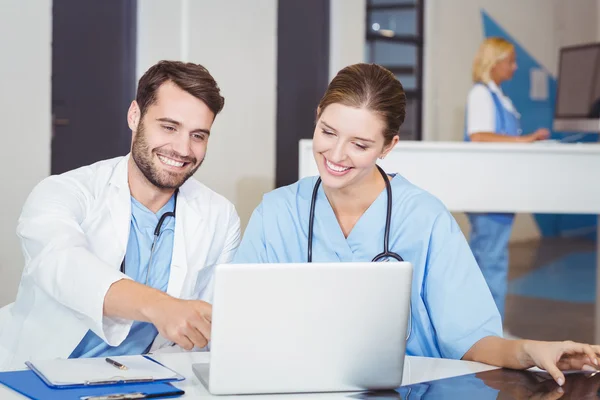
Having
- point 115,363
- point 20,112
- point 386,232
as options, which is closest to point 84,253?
point 115,363

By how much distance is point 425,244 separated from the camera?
1.77 meters

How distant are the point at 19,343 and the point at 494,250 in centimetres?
279

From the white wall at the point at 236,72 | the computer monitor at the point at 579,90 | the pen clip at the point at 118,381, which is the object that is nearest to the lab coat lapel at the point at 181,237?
the pen clip at the point at 118,381

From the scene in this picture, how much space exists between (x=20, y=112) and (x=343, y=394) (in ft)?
7.10

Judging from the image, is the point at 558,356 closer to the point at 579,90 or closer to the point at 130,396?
the point at 130,396

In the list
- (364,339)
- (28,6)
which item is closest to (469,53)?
(28,6)

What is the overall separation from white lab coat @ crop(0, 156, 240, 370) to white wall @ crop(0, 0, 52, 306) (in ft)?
3.53

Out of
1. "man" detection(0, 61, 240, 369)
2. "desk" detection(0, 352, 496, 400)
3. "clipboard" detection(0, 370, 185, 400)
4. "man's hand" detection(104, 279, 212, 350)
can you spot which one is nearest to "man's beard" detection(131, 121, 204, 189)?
"man" detection(0, 61, 240, 369)

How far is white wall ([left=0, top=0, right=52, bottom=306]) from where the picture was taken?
9.78 ft

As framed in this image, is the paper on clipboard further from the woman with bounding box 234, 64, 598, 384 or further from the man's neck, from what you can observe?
the man's neck

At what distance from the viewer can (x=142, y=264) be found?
202 cm

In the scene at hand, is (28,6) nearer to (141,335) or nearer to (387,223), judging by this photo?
(141,335)

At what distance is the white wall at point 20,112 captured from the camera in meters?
2.98

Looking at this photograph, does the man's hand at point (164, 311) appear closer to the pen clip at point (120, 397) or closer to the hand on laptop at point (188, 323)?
the hand on laptop at point (188, 323)
